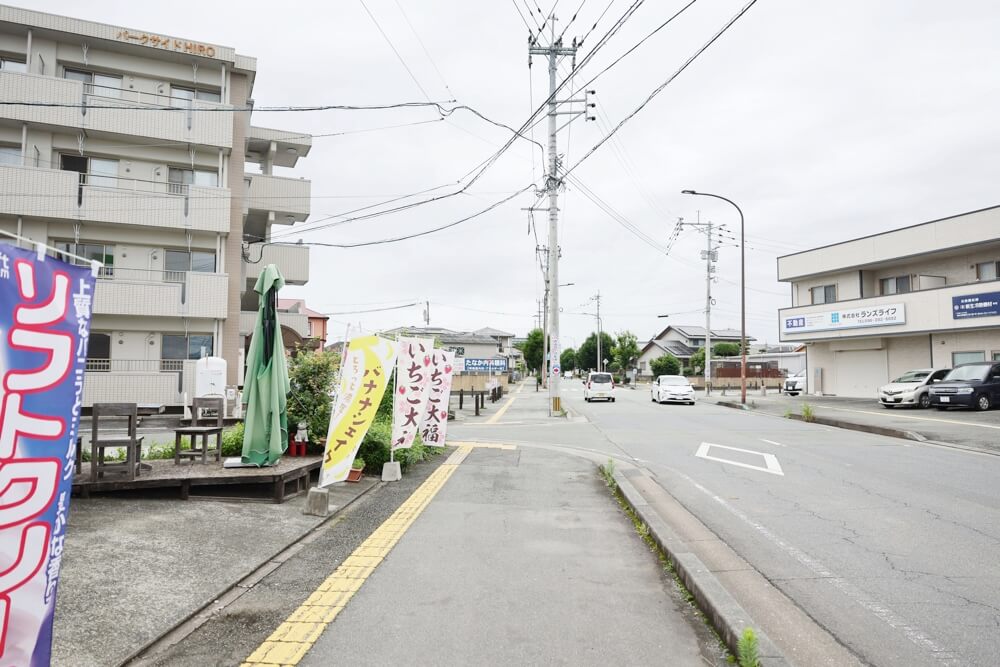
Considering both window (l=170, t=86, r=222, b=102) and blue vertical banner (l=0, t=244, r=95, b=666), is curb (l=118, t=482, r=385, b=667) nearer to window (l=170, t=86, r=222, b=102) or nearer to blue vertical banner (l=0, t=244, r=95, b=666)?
blue vertical banner (l=0, t=244, r=95, b=666)

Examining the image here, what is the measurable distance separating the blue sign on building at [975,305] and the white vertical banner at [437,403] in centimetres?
2205

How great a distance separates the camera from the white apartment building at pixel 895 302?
80.8 ft

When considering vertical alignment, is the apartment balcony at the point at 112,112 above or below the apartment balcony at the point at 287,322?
above

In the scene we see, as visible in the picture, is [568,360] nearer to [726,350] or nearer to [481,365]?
[726,350]

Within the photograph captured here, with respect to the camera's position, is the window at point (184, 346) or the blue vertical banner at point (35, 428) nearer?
the blue vertical banner at point (35, 428)

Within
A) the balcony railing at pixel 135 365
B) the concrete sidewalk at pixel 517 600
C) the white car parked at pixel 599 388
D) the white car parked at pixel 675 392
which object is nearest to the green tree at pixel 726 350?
the white car parked at pixel 599 388

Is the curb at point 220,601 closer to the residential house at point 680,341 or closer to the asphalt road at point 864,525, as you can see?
the asphalt road at point 864,525

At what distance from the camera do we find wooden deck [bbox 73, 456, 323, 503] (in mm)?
6594

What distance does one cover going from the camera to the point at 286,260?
2420cm

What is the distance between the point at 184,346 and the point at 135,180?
5706mm

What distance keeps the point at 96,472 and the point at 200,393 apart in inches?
479

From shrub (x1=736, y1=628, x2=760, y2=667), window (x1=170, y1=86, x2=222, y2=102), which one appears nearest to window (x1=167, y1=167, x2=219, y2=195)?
window (x1=170, y1=86, x2=222, y2=102)

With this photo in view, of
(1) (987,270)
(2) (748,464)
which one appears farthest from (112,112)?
(1) (987,270)

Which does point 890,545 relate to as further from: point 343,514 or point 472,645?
point 343,514
